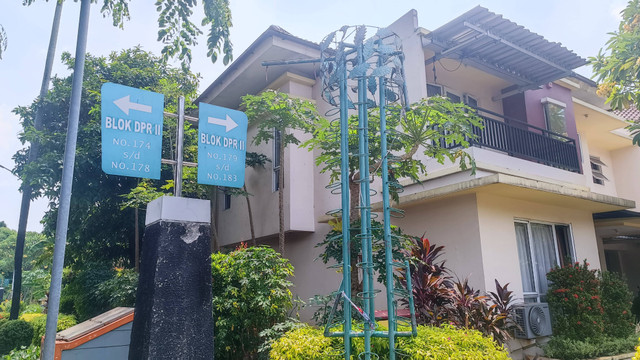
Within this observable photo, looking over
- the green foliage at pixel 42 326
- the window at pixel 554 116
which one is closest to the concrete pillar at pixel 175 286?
the green foliage at pixel 42 326

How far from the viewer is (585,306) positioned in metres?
8.02

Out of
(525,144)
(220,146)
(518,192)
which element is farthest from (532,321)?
(220,146)

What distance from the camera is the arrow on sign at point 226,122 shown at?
4414 millimetres

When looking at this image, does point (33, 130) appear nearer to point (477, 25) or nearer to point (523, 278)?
point (477, 25)

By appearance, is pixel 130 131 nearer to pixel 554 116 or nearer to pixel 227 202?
pixel 227 202

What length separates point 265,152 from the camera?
11570 mm

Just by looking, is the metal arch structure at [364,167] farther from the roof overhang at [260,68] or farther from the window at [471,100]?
the window at [471,100]

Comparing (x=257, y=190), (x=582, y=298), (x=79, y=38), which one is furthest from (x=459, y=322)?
(x=79, y=38)

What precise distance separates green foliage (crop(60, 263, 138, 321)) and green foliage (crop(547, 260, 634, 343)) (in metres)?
8.31

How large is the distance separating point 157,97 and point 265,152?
292 inches

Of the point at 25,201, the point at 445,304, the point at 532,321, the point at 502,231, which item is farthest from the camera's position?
the point at 25,201

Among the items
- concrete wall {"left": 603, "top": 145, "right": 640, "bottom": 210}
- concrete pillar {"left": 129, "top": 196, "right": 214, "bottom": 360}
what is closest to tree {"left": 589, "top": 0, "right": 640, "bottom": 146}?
concrete pillar {"left": 129, "top": 196, "right": 214, "bottom": 360}

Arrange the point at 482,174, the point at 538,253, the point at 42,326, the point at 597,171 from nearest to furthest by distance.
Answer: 1. the point at 482,174
2. the point at 538,253
3. the point at 42,326
4. the point at 597,171

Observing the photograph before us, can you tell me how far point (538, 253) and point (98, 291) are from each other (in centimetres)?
978
